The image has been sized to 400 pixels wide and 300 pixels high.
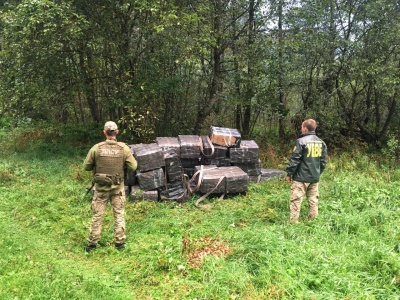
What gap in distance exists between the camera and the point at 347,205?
577 cm

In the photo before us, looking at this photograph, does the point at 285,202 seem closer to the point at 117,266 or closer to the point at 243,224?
the point at 243,224

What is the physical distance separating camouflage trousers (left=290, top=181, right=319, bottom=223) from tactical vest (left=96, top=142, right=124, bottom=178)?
291 cm

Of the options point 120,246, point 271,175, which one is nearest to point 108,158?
point 120,246

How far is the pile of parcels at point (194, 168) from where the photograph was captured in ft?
22.6

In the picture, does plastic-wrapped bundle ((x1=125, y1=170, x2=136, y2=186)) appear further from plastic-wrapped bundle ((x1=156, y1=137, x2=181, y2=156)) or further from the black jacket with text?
the black jacket with text

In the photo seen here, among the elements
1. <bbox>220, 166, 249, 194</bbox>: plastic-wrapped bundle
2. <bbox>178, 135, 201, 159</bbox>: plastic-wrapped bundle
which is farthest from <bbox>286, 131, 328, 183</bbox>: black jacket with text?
<bbox>178, 135, 201, 159</bbox>: plastic-wrapped bundle

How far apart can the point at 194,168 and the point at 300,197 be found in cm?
306

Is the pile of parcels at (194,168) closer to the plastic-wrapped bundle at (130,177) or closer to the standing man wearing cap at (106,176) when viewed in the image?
the plastic-wrapped bundle at (130,177)

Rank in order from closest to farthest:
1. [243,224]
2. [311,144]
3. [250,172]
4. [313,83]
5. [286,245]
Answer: [286,245], [311,144], [243,224], [250,172], [313,83]

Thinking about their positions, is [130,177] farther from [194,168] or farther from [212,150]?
[212,150]

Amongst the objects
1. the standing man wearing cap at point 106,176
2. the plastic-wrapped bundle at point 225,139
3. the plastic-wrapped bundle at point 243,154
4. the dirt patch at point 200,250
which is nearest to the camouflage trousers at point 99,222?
the standing man wearing cap at point 106,176

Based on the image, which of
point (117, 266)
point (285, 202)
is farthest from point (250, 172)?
point (117, 266)

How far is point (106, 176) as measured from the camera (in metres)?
4.86

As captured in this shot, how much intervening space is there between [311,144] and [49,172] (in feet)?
22.0
